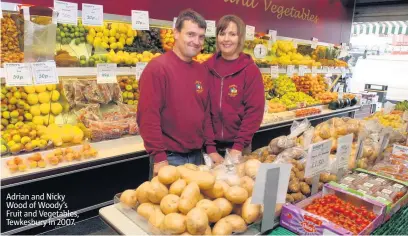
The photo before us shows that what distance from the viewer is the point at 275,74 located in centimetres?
534

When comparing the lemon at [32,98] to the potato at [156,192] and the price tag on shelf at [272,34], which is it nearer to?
the potato at [156,192]

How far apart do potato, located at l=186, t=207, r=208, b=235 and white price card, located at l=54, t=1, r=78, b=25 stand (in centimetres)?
252

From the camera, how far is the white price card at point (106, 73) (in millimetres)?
3214

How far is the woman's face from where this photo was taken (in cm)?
243

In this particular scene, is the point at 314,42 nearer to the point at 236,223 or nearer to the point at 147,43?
the point at 147,43

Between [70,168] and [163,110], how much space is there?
0.95m

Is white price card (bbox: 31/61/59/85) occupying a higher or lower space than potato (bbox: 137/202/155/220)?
higher

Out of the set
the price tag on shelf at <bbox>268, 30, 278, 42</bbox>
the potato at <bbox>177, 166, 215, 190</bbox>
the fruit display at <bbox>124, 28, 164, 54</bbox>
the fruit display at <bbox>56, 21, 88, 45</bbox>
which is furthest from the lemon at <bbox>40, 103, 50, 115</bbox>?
the price tag on shelf at <bbox>268, 30, 278, 42</bbox>

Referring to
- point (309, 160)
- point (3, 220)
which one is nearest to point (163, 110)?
point (309, 160)

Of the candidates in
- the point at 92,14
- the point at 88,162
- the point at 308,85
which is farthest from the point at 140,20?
the point at 308,85

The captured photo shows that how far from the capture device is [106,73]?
3262 mm

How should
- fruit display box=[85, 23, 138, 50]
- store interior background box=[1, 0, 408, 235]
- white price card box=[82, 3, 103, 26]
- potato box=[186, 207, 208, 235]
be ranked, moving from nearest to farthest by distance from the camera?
potato box=[186, 207, 208, 235], white price card box=[82, 3, 103, 26], fruit display box=[85, 23, 138, 50], store interior background box=[1, 0, 408, 235]

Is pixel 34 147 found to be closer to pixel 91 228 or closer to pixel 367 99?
pixel 91 228

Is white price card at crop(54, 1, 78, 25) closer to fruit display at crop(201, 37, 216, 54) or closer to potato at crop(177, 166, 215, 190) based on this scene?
fruit display at crop(201, 37, 216, 54)
